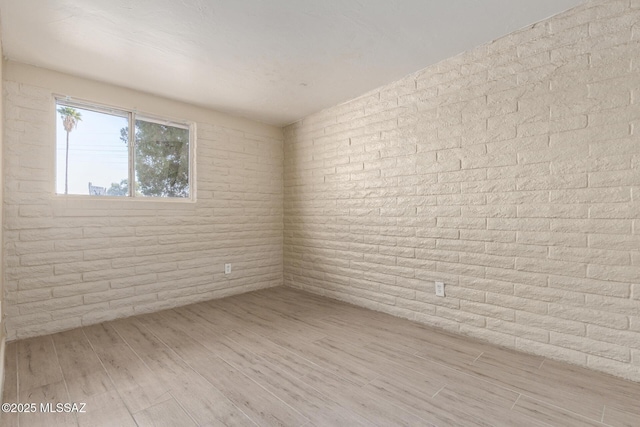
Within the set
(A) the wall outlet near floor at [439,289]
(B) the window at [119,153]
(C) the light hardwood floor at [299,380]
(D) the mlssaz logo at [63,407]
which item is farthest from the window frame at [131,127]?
(A) the wall outlet near floor at [439,289]

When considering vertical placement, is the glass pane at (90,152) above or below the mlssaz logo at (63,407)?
above

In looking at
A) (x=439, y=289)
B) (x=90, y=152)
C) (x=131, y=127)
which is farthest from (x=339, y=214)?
(x=90, y=152)

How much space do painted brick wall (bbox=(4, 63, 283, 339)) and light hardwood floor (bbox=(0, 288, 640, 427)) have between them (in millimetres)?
366

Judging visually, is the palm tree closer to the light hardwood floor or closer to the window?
the window

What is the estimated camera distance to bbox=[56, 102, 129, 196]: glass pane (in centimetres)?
255

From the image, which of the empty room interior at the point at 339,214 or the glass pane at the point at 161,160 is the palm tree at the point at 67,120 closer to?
the empty room interior at the point at 339,214

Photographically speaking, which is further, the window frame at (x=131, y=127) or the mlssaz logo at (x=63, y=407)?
the window frame at (x=131, y=127)

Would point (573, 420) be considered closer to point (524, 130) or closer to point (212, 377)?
point (524, 130)

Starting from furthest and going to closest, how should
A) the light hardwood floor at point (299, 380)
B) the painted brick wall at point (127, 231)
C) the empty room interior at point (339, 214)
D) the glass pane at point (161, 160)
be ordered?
the glass pane at point (161, 160), the painted brick wall at point (127, 231), the empty room interior at point (339, 214), the light hardwood floor at point (299, 380)

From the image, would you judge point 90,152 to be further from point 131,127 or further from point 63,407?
point 63,407

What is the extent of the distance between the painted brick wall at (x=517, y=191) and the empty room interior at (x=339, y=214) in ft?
0.04

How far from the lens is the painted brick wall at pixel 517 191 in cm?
172

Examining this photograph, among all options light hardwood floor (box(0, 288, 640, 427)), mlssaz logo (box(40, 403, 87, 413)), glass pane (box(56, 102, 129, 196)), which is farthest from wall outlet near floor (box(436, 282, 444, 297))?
glass pane (box(56, 102, 129, 196))

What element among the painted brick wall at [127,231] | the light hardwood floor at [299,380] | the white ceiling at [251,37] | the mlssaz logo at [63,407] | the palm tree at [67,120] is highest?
the white ceiling at [251,37]
